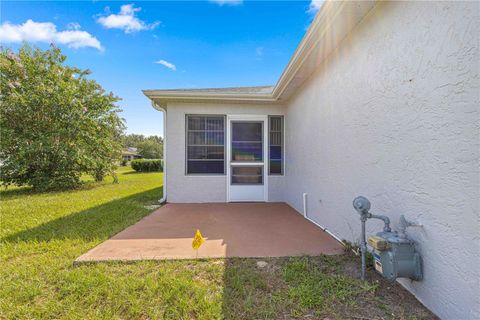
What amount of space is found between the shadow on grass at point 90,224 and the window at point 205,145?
71.3 inches

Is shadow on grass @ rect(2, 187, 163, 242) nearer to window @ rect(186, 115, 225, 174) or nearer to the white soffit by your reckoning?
window @ rect(186, 115, 225, 174)

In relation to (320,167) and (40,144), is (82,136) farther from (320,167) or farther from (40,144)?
(320,167)

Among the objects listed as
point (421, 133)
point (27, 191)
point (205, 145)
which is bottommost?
point (27, 191)

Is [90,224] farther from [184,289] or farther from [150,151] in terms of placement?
[150,151]

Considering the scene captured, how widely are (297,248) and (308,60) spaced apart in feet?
9.92

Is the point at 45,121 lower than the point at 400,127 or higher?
higher

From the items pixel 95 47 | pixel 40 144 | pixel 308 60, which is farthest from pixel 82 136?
pixel 308 60

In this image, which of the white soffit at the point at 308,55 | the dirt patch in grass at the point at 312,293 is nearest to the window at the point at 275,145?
the white soffit at the point at 308,55

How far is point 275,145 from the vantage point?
607 centimetres

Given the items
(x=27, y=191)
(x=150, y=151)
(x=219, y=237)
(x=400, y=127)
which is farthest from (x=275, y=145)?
(x=150, y=151)

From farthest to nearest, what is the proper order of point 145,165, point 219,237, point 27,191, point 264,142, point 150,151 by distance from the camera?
point 150,151 < point 145,165 < point 27,191 < point 264,142 < point 219,237

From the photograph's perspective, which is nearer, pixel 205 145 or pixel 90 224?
pixel 90 224

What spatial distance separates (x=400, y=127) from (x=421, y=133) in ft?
0.80

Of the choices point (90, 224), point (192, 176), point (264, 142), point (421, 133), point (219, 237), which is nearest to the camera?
point (421, 133)
